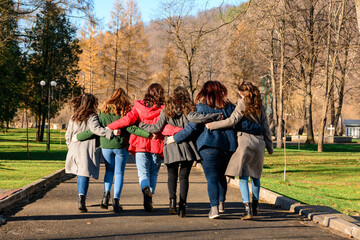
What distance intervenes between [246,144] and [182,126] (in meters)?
1.04

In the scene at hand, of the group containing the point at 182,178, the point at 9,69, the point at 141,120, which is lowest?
the point at 182,178

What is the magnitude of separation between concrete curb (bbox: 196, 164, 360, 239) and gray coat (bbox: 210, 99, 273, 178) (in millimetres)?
1085

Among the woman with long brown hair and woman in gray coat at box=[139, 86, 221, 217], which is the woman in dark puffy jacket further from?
the woman with long brown hair

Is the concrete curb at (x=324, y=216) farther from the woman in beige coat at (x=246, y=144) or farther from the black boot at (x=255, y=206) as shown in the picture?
the woman in beige coat at (x=246, y=144)

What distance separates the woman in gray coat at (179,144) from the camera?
750 centimetres

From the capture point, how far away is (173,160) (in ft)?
24.7

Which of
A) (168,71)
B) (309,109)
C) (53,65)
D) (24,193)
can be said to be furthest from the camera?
(168,71)

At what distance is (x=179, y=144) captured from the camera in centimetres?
762

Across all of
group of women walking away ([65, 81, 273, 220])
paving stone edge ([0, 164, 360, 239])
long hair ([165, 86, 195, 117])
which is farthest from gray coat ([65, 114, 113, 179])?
paving stone edge ([0, 164, 360, 239])

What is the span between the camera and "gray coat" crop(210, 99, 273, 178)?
7355 mm

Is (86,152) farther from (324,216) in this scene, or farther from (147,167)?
(324,216)

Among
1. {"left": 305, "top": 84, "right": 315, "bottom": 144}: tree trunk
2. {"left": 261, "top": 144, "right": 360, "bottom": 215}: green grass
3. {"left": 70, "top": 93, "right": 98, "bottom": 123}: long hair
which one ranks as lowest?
{"left": 261, "top": 144, "right": 360, "bottom": 215}: green grass

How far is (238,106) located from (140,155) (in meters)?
1.75

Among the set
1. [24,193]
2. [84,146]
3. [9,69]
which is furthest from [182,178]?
[9,69]
